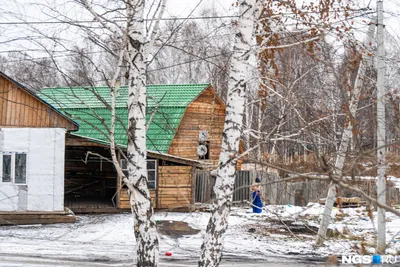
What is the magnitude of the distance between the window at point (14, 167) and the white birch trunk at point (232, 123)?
15.0 m

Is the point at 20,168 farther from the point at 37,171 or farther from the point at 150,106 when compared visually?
the point at 150,106

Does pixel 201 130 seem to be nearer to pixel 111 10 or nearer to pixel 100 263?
pixel 100 263

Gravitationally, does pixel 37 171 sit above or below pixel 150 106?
below

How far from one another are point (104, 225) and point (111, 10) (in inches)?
563

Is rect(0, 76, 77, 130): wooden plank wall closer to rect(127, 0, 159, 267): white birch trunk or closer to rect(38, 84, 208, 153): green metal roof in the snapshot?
rect(38, 84, 208, 153): green metal roof

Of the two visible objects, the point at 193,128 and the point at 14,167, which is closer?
the point at 14,167

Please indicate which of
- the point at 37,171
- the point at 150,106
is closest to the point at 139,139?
the point at 37,171

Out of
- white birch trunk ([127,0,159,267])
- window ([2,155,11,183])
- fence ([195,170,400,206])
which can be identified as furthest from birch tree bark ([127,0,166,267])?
fence ([195,170,400,206])

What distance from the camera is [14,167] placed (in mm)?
22297

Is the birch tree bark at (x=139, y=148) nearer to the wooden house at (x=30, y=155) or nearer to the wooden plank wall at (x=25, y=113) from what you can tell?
the wooden plank wall at (x=25, y=113)

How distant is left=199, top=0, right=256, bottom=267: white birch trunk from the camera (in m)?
8.48

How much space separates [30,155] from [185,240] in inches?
294

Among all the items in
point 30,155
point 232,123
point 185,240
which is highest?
point 232,123

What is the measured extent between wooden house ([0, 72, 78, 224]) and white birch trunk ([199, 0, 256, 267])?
47.5 ft
